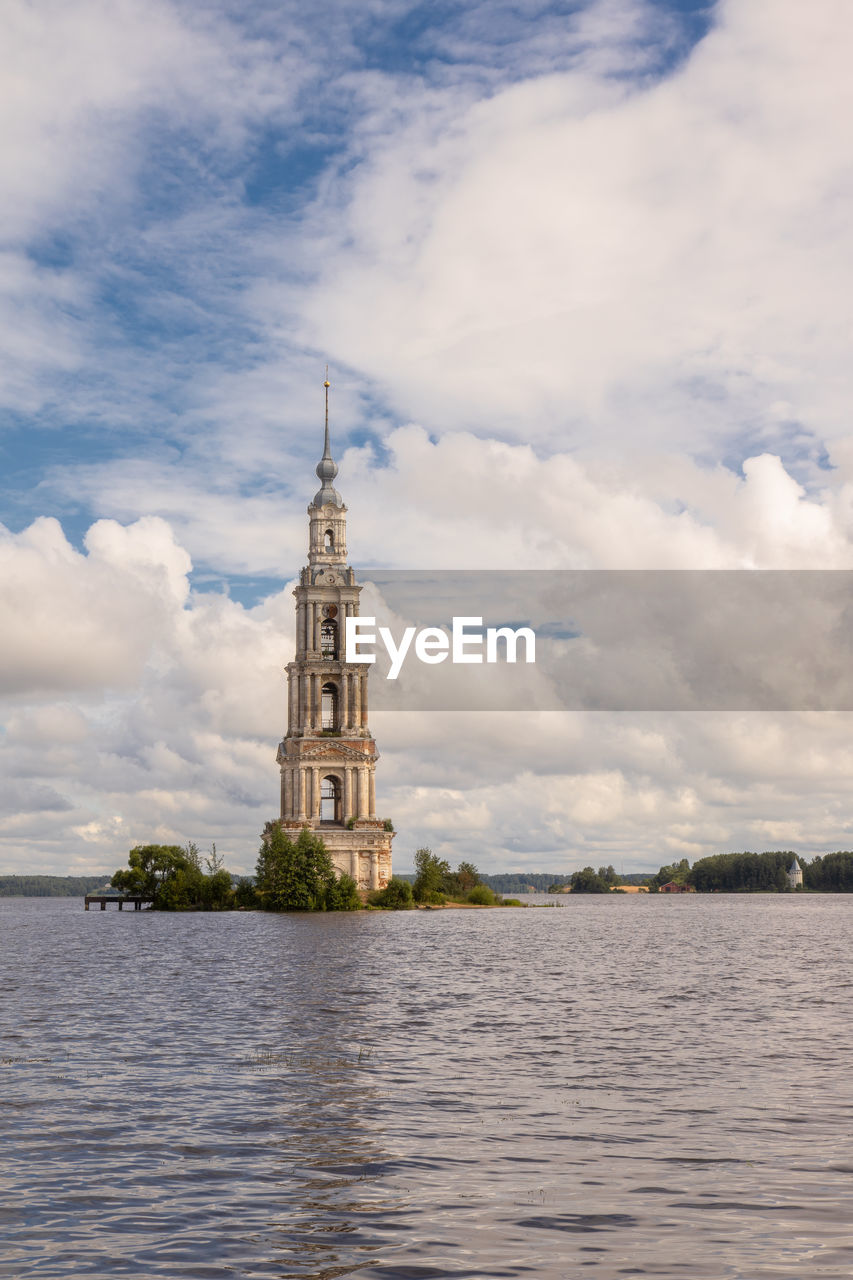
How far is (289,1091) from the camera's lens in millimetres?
30406

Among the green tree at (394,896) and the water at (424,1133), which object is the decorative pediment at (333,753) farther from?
the water at (424,1133)

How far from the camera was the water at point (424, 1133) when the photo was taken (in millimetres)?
17828

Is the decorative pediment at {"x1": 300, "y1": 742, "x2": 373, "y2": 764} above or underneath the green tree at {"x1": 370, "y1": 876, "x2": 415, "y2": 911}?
above

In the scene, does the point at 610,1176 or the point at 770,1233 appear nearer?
the point at 770,1233

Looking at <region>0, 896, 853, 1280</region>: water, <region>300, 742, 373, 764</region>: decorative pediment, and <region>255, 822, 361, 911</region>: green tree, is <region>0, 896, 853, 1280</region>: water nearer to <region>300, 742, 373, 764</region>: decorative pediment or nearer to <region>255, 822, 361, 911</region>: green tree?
<region>255, 822, 361, 911</region>: green tree

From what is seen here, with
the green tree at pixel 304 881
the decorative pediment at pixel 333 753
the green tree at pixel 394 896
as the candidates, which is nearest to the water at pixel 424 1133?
the green tree at pixel 304 881

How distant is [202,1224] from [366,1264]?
3403 millimetres

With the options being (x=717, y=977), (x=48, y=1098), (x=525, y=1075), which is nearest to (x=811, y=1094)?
(x=525, y=1075)

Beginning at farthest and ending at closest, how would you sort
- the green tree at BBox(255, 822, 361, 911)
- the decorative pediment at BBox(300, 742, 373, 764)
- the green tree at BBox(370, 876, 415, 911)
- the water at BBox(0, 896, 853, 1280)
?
the decorative pediment at BBox(300, 742, 373, 764) < the green tree at BBox(370, 876, 415, 911) < the green tree at BBox(255, 822, 361, 911) < the water at BBox(0, 896, 853, 1280)

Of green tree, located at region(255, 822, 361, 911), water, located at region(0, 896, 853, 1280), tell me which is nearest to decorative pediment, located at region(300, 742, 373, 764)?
green tree, located at region(255, 822, 361, 911)

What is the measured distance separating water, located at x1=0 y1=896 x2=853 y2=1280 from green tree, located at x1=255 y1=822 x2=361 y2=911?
116 metres

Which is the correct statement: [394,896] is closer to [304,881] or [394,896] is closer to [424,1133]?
[304,881]

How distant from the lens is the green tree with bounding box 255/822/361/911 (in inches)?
6811

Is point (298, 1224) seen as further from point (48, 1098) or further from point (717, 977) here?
point (717, 977)
